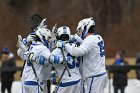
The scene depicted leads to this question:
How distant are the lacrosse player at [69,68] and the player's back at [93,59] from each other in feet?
0.59

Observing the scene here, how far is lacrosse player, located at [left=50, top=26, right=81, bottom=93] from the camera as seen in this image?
48.0ft

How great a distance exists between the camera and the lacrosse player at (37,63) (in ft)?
49.2

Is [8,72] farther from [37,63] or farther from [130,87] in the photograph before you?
[37,63]

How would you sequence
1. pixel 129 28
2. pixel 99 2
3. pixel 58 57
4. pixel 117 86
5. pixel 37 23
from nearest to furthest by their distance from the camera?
pixel 58 57, pixel 37 23, pixel 117 86, pixel 129 28, pixel 99 2

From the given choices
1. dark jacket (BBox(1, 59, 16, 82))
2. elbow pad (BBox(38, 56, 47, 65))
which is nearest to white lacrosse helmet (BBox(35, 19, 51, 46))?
elbow pad (BBox(38, 56, 47, 65))

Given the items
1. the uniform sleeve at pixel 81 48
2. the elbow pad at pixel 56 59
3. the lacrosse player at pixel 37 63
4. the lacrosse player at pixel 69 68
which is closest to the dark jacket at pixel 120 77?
the lacrosse player at pixel 37 63

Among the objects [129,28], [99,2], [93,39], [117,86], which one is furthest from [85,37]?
[99,2]

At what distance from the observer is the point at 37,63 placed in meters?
15.1

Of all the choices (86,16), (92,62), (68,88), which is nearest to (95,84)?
(92,62)

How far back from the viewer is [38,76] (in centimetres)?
1506

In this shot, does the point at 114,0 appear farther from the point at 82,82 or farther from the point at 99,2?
the point at 82,82

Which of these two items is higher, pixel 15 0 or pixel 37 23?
pixel 15 0

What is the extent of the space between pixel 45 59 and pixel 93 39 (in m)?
1.03

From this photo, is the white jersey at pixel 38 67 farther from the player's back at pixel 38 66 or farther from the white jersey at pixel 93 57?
the white jersey at pixel 93 57
